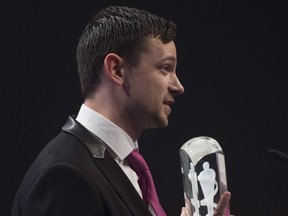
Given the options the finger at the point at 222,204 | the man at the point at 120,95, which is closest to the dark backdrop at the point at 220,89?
the man at the point at 120,95

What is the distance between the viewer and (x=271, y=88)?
214 cm

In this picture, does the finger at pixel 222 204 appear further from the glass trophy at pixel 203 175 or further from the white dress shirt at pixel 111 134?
the white dress shirt at pixel 111 134

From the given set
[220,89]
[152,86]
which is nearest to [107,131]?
[152,86]

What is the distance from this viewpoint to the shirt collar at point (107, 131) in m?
1.05

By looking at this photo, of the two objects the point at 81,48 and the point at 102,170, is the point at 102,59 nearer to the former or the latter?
the point at 81,48

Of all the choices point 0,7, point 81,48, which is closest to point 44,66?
point 0,7

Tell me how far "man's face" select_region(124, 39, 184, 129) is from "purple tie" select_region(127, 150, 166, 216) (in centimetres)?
8

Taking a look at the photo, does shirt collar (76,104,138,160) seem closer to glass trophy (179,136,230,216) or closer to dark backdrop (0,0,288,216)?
glass trophy (179,136,230,216)

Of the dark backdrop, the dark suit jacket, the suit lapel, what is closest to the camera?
the dark suit jacket

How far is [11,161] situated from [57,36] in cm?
50

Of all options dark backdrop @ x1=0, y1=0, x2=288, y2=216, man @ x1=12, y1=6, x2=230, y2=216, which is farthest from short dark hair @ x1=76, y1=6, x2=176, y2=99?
dark backdrop @ x1=0, y1=0, x2=288, y2=216

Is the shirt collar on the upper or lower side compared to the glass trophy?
upper

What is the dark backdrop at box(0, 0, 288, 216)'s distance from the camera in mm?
1953

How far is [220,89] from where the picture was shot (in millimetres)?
2111
